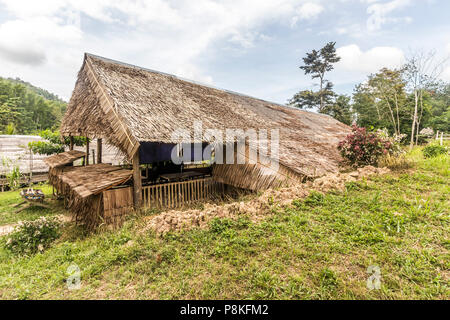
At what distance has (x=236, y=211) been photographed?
4.28 metres

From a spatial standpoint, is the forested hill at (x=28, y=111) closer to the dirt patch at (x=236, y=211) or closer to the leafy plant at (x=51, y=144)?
the leafy plant at (x=51, y=144)

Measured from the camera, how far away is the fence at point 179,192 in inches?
228

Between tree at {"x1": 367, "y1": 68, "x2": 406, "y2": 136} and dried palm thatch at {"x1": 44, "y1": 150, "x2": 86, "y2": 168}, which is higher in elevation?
tree at {"x1": 367, "y1": 68, "x2": 406, "y2": 136}

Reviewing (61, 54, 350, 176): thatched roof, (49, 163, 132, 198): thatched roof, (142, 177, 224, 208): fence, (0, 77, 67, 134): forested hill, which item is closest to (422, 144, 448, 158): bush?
(61, 54, 350, 176): thatched roof

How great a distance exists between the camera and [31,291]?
2594mm

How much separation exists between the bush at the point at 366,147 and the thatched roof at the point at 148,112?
745 millimetres

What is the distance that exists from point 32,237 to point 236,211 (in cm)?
435

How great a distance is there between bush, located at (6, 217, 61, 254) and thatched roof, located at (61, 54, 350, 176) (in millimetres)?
2379

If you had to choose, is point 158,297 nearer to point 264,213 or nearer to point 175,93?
point 264,213

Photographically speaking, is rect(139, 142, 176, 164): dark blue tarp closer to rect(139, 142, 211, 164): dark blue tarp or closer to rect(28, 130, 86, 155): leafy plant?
rect(139, 142, 211, 164): dark blue tarp

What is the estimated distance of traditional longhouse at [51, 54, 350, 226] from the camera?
17.9 ft
